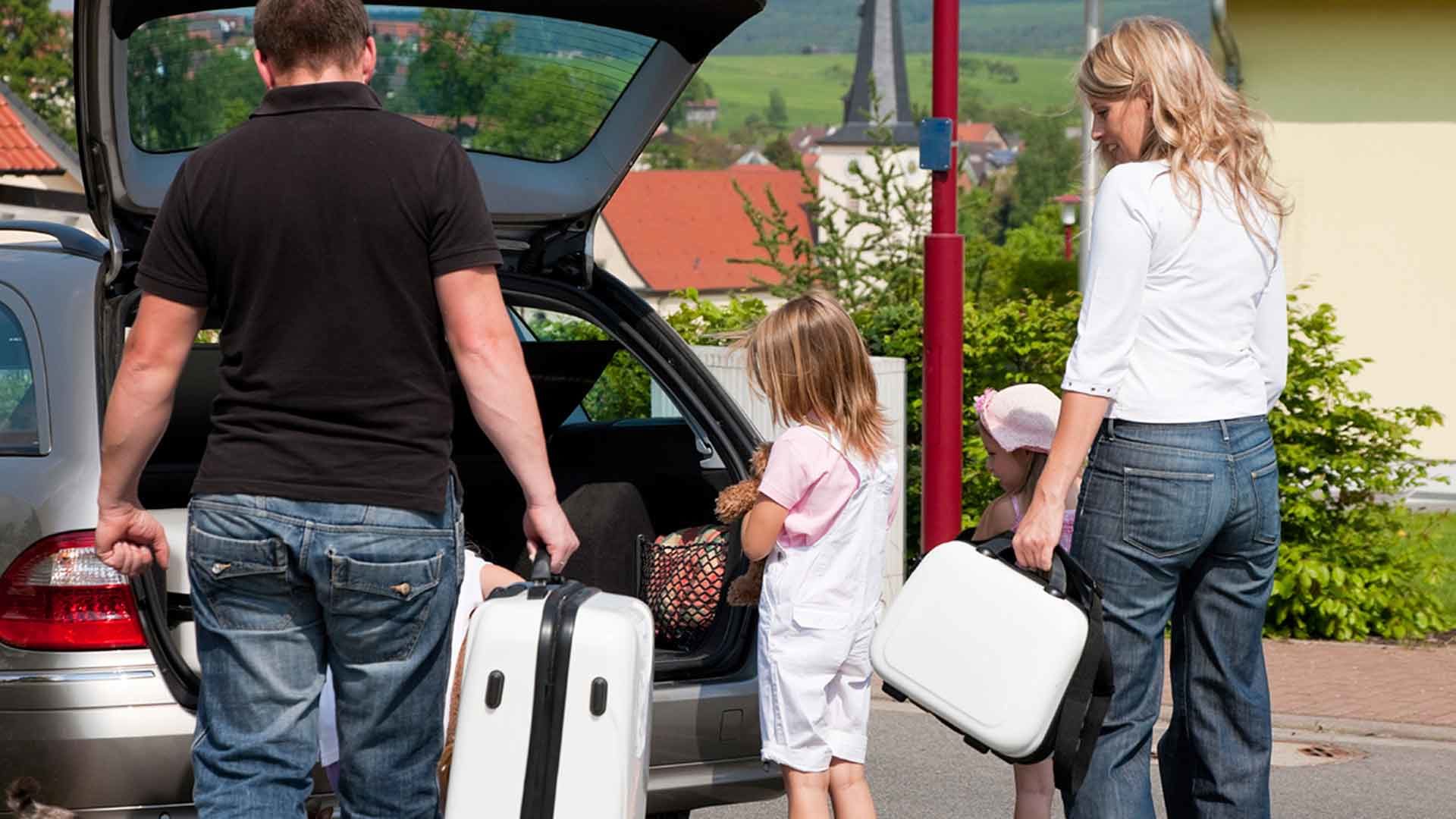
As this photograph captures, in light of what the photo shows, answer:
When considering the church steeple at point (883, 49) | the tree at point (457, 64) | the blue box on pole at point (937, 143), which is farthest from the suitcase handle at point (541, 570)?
the church steeple at point (883, 49)

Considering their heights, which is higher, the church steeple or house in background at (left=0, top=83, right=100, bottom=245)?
the church steeple

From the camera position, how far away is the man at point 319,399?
2871 millimetres

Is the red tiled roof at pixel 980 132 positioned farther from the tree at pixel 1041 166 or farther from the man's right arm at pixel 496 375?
the man's right arm at pixel 496 375

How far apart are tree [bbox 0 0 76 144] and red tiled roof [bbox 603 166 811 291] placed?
40512mm

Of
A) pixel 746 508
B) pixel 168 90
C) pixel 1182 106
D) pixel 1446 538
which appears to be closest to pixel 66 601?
pixel 168 90

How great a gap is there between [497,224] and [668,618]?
109 cm

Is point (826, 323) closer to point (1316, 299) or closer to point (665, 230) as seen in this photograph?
point (1316, 299)

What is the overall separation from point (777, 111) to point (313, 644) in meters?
177

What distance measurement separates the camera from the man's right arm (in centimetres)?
295

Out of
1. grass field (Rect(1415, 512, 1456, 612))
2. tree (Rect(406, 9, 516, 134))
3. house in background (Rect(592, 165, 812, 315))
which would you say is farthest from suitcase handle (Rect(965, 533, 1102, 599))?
house in background (Rect(592, 165, 812, 315))

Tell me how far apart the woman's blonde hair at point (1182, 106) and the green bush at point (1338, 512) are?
4214 millimetres

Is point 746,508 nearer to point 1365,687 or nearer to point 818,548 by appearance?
point 818,548

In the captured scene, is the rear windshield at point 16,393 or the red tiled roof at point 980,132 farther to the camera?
the red tiled roof at point 980,132

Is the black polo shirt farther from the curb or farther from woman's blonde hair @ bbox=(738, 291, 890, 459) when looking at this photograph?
the curb
